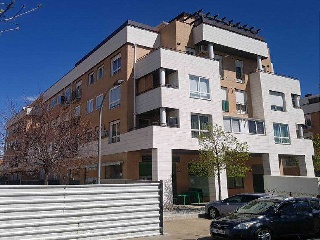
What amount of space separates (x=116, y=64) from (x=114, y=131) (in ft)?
19.8

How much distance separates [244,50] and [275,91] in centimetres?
491

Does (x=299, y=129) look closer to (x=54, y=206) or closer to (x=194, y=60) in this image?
(x=194, y=60)

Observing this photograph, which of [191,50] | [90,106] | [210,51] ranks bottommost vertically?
[90,106]

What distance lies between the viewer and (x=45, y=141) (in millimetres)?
24859

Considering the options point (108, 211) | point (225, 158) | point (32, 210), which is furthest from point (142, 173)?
point (32, 210)

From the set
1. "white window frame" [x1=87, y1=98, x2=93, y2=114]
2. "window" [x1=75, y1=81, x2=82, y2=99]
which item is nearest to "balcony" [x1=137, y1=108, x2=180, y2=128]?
"white window frame" [x1=87, y1=98, x2=93, y2=114]

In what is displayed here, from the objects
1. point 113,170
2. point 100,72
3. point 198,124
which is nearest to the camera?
point 198,124

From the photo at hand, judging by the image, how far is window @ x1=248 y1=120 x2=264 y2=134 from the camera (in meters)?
27.5

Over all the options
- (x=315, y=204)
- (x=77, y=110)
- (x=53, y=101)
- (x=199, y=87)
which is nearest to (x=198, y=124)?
(x=199, y=87)

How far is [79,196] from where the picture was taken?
10234 mm

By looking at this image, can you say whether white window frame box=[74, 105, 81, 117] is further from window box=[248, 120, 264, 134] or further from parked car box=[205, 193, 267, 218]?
parked car box=[205, 193, 267, 218]

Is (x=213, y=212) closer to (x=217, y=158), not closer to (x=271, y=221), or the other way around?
(x=217, y=158)

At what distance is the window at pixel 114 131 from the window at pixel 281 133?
14169 mm

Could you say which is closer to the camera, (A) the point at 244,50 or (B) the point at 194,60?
(B) the point at 194,60
